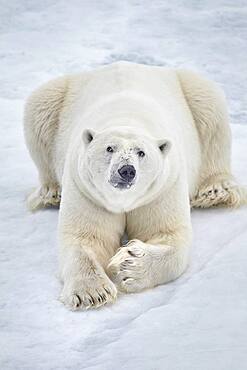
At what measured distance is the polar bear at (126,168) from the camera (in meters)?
3.99

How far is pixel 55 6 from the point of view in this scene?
32.7ft

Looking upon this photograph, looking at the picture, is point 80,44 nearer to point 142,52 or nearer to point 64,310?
point 142,52

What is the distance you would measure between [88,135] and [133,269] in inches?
25.8

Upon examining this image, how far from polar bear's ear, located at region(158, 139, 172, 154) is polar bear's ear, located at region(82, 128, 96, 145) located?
1.04 feet

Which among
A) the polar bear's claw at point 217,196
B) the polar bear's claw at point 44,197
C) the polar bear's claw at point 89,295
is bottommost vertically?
the polar bear's claw at point 44,197

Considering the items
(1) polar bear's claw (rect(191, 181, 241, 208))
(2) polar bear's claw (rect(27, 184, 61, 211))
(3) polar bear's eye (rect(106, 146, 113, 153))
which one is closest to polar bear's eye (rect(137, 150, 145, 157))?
(3) polar bear's eye (rect(106, 146, 113, 153))

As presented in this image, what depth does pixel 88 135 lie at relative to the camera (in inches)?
161

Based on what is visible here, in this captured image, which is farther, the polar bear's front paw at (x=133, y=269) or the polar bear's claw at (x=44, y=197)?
the polar bear's claw at (x=44, y=197)

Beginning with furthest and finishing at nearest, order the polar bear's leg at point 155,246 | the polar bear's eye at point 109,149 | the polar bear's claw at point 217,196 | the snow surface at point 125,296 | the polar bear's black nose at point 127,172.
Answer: the polar bear's claw at point 217,196, the polar bear's leg at point 155,246, the polar bear's eye at point 109,149, the polar bear's black nose at point 127,172, the snow surface at point 125,296

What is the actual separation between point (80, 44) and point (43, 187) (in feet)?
11.9

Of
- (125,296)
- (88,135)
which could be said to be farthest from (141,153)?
(125,296)

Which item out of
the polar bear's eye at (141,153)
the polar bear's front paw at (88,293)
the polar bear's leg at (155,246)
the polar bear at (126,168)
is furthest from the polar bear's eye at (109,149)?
the polar bear's front paw at (88,293)

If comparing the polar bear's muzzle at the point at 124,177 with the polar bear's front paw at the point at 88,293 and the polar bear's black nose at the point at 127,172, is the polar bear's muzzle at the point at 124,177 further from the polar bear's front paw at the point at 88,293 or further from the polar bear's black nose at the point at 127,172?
the polar bear's front paw at the point at 88,293

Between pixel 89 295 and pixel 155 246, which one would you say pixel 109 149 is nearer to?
pixel 155 246
